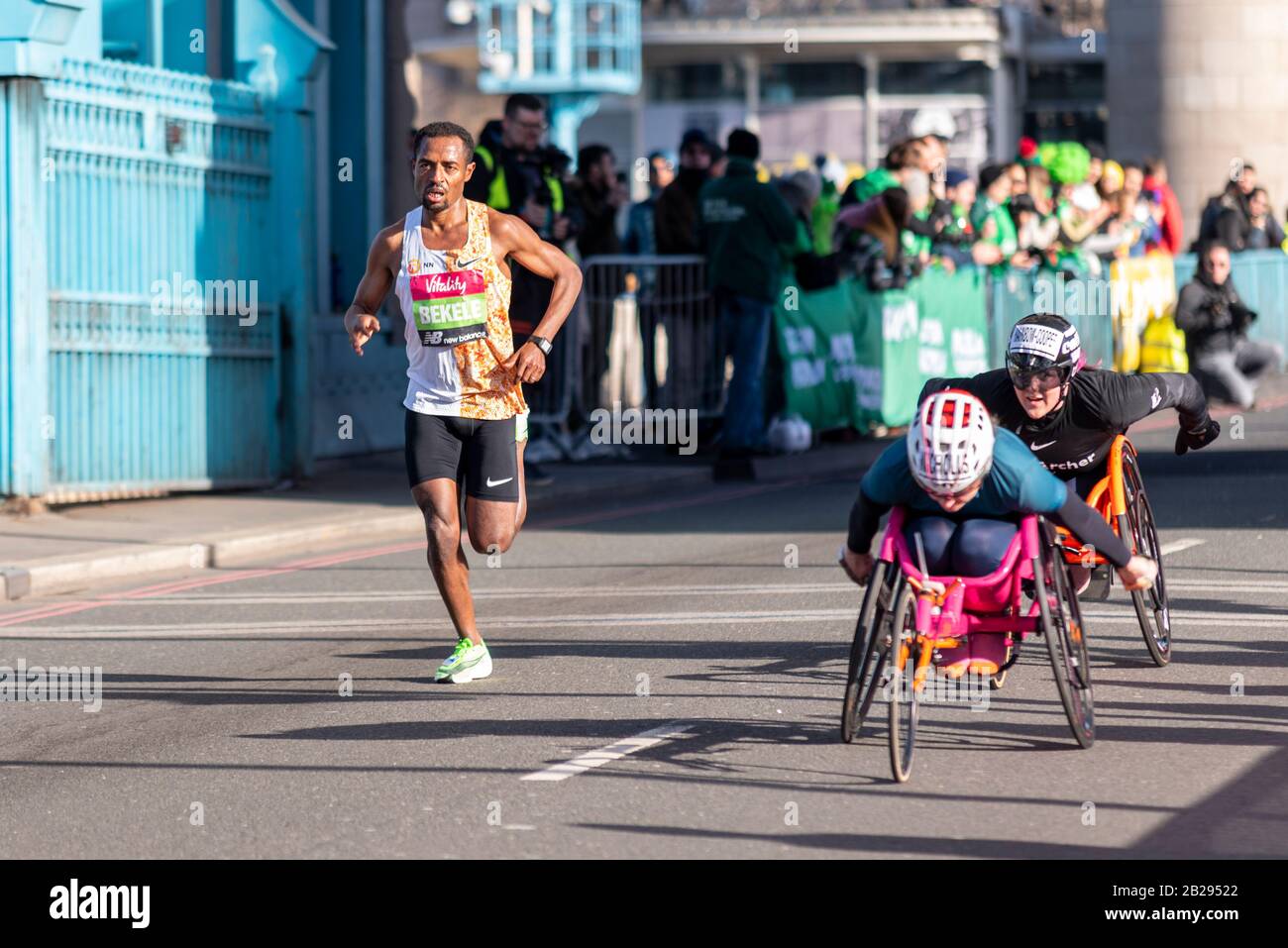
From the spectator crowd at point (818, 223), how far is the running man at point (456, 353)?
5.82 metres

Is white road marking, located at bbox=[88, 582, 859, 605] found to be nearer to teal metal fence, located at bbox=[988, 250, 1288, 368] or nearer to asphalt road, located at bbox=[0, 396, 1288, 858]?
asphalt road, located at bbox=[0, 396, 1288, 858]

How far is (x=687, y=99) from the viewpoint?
5100 cm

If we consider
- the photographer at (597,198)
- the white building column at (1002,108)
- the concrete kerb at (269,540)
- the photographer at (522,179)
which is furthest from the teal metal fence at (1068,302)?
the white building column at (1002,108)

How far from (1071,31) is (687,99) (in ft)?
28.9

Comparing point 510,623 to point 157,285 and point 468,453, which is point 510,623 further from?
point 157,285

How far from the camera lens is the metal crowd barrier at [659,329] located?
18188mm

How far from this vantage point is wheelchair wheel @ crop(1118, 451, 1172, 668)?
29.4 ft

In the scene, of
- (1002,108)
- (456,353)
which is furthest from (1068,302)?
(1002,108)

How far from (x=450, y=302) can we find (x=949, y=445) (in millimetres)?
2583

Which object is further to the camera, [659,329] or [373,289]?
[659,329]

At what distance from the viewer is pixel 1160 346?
23500mm
